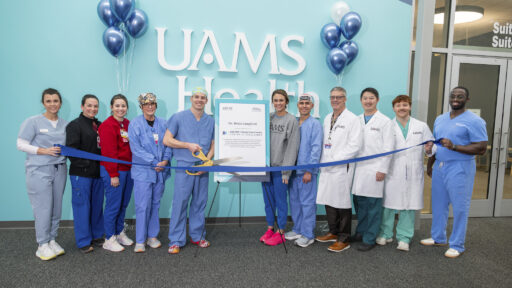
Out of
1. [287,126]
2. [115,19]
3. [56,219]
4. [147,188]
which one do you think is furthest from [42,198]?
[287,126]

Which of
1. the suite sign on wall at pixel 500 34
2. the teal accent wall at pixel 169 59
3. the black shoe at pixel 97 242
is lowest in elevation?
A: the black shoe at pixel 97 242

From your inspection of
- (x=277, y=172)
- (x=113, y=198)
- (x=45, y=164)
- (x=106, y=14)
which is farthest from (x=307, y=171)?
(x=106, y=14)

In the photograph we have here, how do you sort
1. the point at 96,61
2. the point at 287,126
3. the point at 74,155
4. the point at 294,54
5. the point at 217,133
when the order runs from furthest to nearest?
the point at 294,54
the point at 96,61
the point at 287,126
the point at 217,133
the point at 74,155

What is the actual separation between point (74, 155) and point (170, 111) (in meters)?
1.19

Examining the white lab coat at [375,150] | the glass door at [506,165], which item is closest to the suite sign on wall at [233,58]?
the white lab coat at [375,150]

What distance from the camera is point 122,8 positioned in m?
2.81

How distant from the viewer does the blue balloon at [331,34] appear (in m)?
3.22

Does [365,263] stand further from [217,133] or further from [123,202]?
[123,202]

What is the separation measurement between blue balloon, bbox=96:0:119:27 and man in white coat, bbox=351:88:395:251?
8.68 feet

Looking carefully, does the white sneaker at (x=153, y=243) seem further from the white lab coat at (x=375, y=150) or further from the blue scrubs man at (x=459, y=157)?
the blue scrubs man at (x=459, y=157)

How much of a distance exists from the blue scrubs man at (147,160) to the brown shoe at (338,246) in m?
1.68

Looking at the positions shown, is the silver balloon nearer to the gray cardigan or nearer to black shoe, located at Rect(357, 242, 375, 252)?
the gray cardigan

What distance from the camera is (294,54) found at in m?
3.39

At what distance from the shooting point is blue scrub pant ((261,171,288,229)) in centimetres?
288
